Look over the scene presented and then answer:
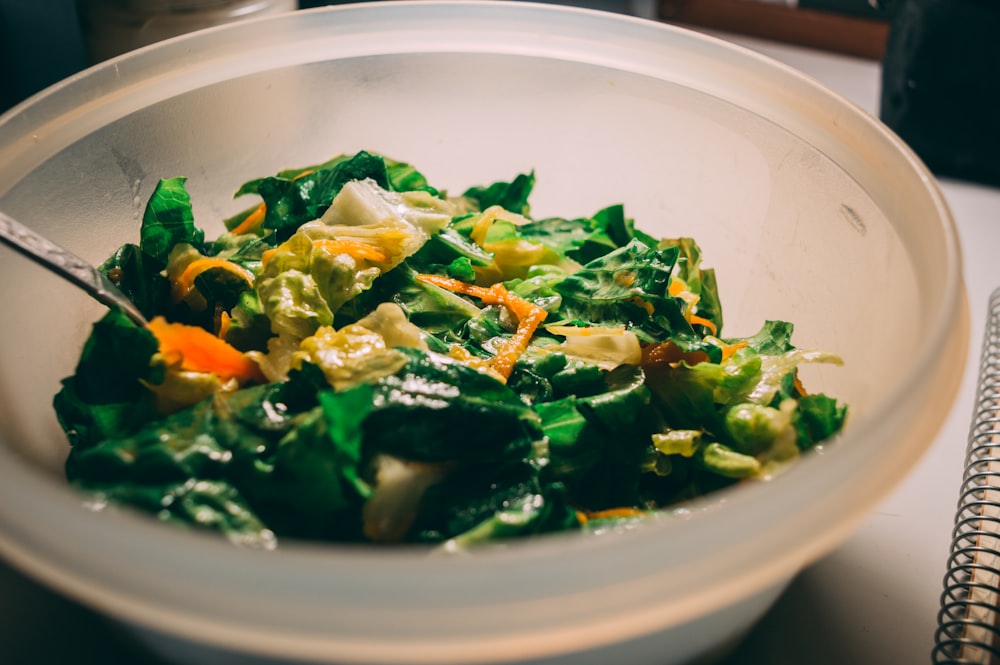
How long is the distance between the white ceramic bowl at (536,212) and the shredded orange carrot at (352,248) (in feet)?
0.90

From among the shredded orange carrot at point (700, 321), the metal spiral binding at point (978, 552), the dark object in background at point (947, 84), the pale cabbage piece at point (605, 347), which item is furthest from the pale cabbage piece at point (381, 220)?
the dark object in background at point (947, 84)

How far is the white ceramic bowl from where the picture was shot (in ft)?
1.69

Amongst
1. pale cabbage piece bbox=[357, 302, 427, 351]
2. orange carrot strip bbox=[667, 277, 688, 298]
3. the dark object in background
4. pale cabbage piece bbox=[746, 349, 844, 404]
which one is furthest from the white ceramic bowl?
the dark object in background

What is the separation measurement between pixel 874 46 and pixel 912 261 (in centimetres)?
152

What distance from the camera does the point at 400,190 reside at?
1.17 metres

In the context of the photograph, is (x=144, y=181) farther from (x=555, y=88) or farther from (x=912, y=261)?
(x=912, y=261)

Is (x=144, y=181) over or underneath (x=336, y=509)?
over

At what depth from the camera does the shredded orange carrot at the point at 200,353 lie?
0.81 meters

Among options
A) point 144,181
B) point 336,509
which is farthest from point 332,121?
point 336,509

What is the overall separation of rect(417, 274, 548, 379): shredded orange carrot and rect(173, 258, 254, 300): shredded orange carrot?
7.9 inches

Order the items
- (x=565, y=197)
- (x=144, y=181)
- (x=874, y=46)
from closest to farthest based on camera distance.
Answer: (x=144, y=181) < (x=565, y=197) < (x=874, y=46)

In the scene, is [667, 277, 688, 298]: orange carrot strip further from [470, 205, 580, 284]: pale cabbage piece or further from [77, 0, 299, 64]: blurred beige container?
[77, 0, 299, 64]: blurred beige container

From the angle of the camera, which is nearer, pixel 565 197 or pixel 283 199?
pixel 283 199

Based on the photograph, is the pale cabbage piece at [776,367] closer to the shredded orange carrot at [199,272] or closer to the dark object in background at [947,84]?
the shredded orange carrot at [199,272]
